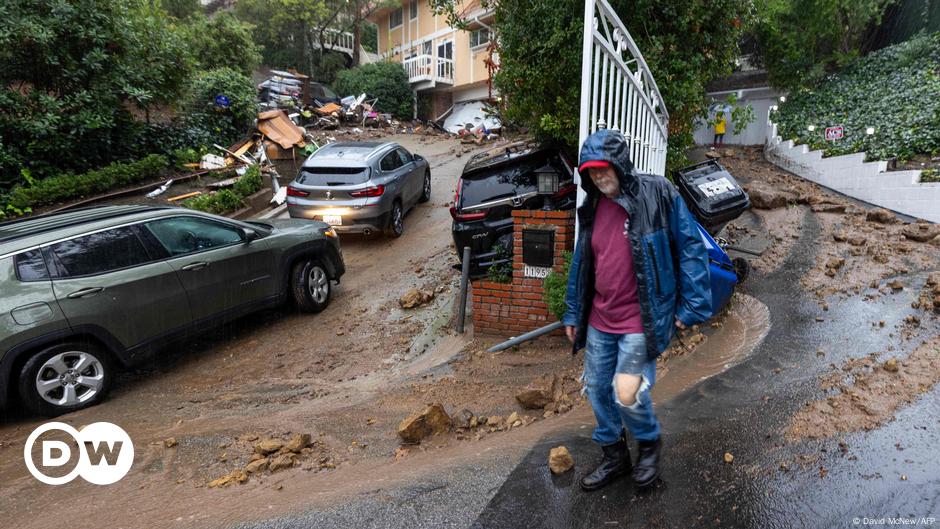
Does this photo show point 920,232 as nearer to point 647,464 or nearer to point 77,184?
point 647,464

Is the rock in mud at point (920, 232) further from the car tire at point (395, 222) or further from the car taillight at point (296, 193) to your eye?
the car taillight at point (296, 193)

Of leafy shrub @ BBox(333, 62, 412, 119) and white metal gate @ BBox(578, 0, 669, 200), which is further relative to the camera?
leafy shrub @ BBox(333, 62, 412, 119)

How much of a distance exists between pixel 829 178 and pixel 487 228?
8.51m

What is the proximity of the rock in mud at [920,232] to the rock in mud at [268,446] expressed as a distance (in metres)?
7.76

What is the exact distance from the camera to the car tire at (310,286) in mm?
6277

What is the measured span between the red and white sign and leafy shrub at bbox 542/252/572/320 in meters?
9.43

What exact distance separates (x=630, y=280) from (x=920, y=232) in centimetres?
650

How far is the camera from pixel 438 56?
1021 inches

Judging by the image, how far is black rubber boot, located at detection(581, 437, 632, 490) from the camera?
2.73 meters

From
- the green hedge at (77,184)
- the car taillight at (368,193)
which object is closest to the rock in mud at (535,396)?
the car taillight at (368,193)

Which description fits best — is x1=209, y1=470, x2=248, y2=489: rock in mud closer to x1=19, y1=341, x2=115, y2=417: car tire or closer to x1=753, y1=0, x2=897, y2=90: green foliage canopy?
x1=19, y1=341, x2=115, y2=417: car tire

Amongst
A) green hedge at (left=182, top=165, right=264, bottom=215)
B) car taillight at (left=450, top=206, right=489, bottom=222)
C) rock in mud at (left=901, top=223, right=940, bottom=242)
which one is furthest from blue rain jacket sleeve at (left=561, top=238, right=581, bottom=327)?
green hedge at (left=182, top=165, right=264, bottom=215)

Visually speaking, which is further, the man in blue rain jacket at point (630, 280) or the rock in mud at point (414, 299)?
the rock in mud at point (414, 299)

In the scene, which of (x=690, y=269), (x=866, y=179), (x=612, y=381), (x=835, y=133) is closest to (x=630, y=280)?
(x=690, y=269)
